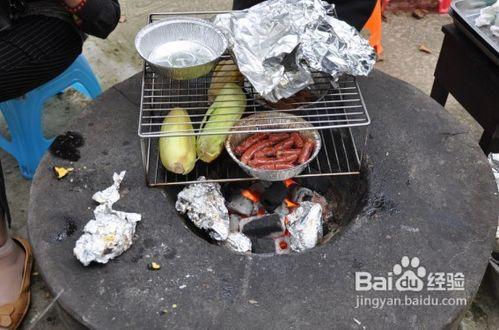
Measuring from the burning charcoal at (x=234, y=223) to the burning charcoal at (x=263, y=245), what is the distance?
15 cm

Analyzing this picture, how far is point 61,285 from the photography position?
1.73 meters

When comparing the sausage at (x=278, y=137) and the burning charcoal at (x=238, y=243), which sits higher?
the sausage at (x=278, y=137)

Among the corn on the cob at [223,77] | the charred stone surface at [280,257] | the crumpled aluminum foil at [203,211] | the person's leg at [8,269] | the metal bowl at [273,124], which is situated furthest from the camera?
the person's leg at [8,269]

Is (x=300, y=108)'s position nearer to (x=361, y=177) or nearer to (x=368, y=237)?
(x=361, y=177)

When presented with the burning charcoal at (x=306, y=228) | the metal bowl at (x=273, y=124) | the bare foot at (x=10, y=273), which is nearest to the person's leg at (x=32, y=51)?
the bare foot at (x=10, y=273)

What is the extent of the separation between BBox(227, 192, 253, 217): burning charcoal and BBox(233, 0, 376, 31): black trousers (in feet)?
3.62

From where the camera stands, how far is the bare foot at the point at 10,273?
8.01 ft

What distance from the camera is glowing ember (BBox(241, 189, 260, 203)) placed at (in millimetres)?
2340

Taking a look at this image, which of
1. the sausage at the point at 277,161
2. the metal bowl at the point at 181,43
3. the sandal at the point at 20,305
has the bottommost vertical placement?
the sandal at the point at 20,305

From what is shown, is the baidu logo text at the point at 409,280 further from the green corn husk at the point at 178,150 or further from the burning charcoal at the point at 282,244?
the green corn husk at the point at 178,150

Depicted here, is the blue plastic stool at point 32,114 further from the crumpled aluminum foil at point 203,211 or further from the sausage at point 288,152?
the sausage at point 288,152

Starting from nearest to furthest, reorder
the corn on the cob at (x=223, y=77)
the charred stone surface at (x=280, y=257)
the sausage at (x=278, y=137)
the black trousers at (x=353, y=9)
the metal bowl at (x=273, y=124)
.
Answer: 1. the charred stone surface at (x=280, y=257)
2. the metal bowl at (x=273, y=124)
3. the sausage at (x=278, y=137)
4. the corn on the cob at (x=223, y=77)
5. the black trousers at (x=353, y=9)

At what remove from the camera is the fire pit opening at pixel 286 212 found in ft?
6.81

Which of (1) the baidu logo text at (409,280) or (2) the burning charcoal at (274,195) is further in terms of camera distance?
(2) the burning charcoal at (274,195)
